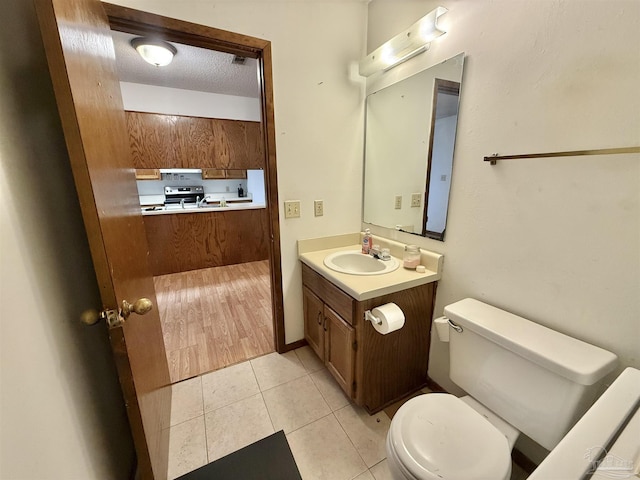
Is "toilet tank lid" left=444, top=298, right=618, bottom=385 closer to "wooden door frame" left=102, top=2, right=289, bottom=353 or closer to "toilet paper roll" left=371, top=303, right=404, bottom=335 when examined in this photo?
"toilet paper roll" left=371, top=303, right=404, bottom=335

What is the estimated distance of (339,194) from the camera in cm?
189

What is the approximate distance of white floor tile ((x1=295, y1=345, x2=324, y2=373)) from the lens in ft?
5.97

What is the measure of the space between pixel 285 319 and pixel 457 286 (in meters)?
1.19

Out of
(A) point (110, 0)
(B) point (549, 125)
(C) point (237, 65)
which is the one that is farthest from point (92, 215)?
(C) point (237, 65)

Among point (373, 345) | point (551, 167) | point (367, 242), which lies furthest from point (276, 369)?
point (551, 167)

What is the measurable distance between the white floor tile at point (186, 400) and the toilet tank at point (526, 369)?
4.75 feet

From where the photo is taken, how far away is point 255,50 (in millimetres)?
1471

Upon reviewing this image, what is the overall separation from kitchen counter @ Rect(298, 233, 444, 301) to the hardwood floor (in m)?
0.86

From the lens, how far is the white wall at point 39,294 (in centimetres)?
56

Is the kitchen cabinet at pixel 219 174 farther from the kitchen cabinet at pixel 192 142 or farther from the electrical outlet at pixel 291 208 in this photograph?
the electrical outlet at pixel 291 208

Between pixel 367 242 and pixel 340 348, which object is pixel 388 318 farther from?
pixel 367 242

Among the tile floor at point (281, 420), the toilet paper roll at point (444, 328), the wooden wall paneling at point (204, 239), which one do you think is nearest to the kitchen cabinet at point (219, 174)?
the wooden wall paneling at point (204, 239)

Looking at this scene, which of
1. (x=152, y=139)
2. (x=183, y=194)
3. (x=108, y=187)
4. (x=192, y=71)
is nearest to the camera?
(x=108, y=187)

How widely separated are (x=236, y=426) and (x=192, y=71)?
3.37 metres
